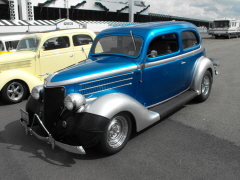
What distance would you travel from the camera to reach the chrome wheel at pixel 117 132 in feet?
11.0

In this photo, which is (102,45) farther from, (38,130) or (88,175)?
(88,175)

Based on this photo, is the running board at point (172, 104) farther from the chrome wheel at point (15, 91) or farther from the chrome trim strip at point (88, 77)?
the chrome wheel at point (15, 91)

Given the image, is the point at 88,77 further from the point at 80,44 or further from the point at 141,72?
the point at 80,44

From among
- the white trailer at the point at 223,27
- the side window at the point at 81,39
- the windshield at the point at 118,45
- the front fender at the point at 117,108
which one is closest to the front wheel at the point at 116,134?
the front fender at the point at 117,108

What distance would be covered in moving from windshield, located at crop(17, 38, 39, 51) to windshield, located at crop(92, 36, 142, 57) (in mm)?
2672

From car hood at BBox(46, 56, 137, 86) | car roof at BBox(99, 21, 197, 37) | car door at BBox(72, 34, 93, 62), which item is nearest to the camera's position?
car hood at BBox(46, 56, 137, 86)

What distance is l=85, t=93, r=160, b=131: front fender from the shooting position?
3.09 meters

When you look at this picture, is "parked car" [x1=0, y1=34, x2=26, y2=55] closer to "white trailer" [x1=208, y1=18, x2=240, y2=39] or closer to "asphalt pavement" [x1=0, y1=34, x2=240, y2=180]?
"asphalt pavement" [x1=0, y1=34, x2=240, y2=180]

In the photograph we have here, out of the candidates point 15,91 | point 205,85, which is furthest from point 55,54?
point 205,85

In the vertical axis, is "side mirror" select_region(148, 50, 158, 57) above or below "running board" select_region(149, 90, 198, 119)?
above

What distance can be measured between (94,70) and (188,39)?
8.75 feet

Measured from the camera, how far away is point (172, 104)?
14.5 feet

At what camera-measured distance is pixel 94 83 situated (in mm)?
3438

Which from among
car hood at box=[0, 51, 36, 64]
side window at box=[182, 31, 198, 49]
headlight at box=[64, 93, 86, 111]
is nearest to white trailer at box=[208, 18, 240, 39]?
side window at box=[182, 31, 198, 49]
